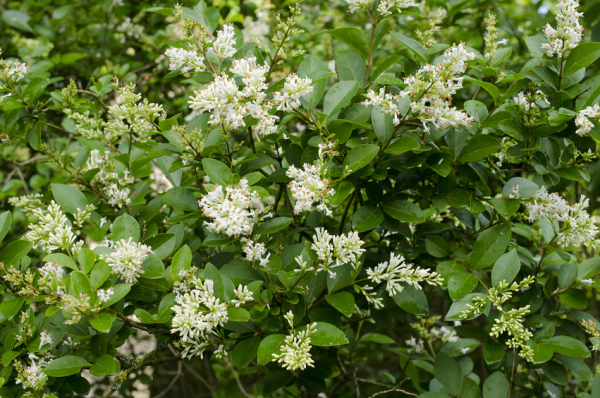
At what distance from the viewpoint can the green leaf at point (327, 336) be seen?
1.34 meters

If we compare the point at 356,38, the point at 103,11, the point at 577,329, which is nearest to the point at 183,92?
the point at 103,11

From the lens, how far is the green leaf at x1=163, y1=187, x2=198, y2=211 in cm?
167

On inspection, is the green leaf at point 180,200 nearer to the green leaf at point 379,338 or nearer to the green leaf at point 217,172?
the green leaf at point 217,172

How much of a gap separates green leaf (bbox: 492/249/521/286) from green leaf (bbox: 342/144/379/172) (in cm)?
57

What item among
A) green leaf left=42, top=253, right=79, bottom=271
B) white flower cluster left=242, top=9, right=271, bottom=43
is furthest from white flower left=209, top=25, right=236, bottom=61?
white flower cluster left=242, top=9, right=271, bottom=43

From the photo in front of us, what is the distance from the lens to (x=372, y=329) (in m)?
2.40

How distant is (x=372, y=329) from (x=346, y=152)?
1.17 meters

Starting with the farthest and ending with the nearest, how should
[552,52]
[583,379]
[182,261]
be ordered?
[583,379], [552,52], [182,261]

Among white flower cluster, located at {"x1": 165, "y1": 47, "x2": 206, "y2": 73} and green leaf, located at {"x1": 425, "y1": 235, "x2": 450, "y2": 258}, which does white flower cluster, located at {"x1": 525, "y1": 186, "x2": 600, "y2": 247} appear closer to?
green leaf, located at {"x1": 425, "y1": 235, "x2": 450, "y2": 258}

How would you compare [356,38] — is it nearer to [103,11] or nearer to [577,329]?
[577,329]

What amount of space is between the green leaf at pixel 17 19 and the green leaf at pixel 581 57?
3620 mm

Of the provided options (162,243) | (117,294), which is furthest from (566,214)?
(117,294)

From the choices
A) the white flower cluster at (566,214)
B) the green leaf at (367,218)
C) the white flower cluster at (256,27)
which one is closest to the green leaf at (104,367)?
the green leaf at (367,218)

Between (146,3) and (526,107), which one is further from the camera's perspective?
(146,3)
